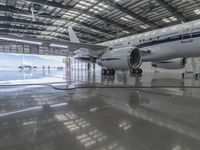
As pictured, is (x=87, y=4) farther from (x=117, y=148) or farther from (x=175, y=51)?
(x=117, y=148)

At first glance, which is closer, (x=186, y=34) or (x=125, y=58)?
(x=186, y=34)

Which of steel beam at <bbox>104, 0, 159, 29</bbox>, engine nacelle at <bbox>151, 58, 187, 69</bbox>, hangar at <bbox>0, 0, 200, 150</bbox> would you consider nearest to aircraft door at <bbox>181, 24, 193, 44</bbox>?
hangar at <bbox>0, 0, 200, 150</bbox>

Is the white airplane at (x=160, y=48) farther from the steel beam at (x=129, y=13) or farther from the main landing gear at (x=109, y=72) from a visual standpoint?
the steel beam at (x=129, y=13)

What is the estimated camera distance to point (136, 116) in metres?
2.69

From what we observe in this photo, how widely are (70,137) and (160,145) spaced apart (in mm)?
1003

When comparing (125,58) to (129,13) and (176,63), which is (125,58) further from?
(129,13)

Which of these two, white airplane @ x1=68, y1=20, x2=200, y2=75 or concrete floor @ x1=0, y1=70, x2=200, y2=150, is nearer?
concrete floor @ x1=0, y1=70, x2=200, y2=150

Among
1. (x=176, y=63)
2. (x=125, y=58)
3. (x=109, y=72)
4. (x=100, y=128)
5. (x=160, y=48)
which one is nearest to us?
(x=100, y=128)

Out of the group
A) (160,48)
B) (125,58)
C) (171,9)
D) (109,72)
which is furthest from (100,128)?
(171,9)

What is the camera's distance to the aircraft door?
805 centimetres

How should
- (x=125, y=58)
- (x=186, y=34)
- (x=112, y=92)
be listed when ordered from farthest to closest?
(x=125, y=58)
(x=186, y=34)
(x=112, y=92)

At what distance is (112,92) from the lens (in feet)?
17.1

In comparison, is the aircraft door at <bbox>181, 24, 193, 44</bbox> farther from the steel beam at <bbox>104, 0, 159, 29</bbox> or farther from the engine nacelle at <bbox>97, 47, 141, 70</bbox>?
the steel beam at <bbox>104, 0, 159, 29</bbox>

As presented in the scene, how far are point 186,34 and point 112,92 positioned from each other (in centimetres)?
567
